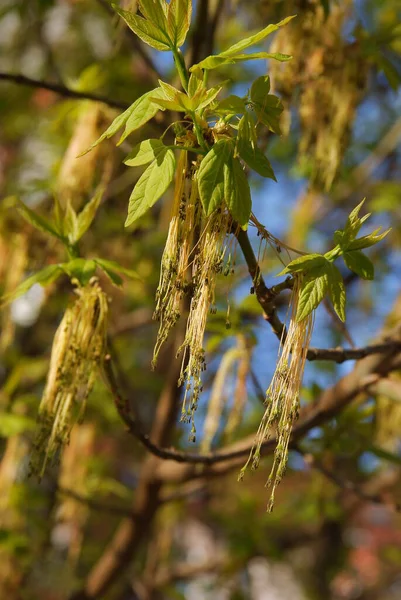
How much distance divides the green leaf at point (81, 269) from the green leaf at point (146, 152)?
0.81 ft

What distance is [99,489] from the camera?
2.20m

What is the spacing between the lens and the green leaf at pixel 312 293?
75 cm

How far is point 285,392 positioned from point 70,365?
0.36 m

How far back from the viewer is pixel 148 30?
0.73 m

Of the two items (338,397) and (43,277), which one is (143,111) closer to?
(43,277)

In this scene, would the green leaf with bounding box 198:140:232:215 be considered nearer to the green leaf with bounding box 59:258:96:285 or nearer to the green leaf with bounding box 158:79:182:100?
the green leaf with bounding box 158:79:182:100

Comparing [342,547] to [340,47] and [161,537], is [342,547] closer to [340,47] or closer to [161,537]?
[161,537]

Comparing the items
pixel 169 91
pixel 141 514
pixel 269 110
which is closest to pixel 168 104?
pixel 169 91

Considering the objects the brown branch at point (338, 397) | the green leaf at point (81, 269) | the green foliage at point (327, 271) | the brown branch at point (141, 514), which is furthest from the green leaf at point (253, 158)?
the brown branch at point (141, 514)

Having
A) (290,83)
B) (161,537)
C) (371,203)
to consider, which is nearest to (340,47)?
(290,83)

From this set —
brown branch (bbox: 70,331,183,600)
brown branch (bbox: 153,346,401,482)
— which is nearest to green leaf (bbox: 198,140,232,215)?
brown branch (bbox: 153,346,401,482)

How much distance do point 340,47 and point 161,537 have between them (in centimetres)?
201

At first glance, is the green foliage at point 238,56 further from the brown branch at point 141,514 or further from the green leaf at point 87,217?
the brown branch at point 141,514

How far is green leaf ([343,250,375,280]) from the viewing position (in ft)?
2.69
